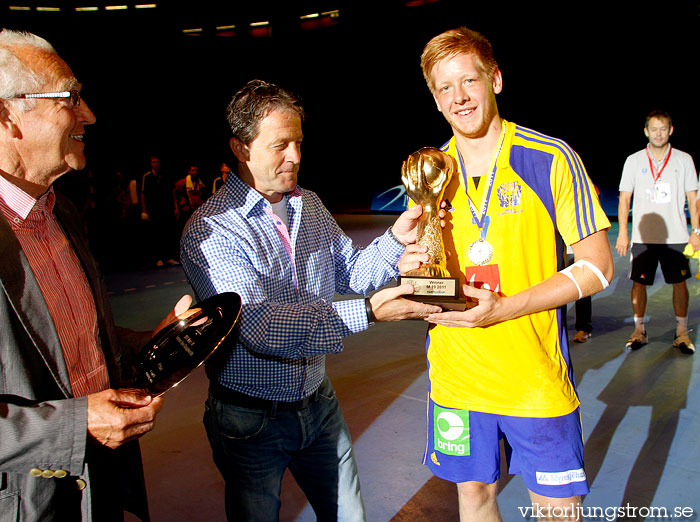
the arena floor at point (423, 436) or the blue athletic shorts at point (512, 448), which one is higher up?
the blue athletic shorts at point (512, 448)

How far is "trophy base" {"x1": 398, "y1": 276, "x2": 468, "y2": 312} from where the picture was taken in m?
1.73

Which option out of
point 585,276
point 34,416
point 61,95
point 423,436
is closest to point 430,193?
point 585,276

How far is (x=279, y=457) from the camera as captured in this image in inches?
72.6

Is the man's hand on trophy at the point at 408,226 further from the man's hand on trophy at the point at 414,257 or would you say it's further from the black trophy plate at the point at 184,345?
the black trophy plate at the point at 184,345

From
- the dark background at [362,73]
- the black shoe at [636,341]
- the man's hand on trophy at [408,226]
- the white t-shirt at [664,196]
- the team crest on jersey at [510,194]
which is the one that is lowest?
the black shoe at [636,341]

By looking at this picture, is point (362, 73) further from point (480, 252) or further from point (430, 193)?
point (480, 252)

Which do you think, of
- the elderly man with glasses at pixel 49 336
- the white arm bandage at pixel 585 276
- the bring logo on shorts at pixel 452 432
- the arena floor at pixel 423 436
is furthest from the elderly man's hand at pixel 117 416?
the arena floor at pixel 423 436

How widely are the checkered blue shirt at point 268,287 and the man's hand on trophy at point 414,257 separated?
28 cm

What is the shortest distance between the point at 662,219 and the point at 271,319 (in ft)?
14.2

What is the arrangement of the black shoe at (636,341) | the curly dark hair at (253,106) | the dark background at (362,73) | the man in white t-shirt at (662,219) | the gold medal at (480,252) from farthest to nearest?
the dark background at (362,73)
the black shoe at (636,341)
the man in white t-shirt at (662,219)
the gold medal at (480,252)
the curly dark hair at (253,106)

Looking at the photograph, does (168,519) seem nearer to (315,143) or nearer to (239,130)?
(239,130)

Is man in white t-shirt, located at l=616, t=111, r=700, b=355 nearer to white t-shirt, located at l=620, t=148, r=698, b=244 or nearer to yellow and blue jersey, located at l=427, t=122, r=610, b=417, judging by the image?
white t-shirt, located at l=620, t=148, r=698, b=244

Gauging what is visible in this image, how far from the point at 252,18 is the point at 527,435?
59.6ft

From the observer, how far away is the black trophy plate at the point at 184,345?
136 centimetres
